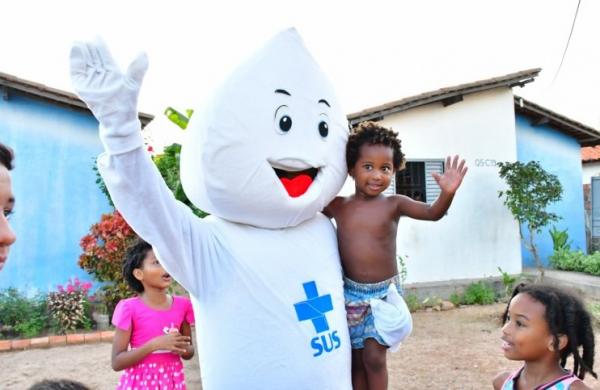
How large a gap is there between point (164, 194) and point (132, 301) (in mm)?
1009

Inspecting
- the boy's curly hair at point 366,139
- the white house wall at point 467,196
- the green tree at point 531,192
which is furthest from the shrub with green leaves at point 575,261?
the boy's curly hair at point 366,139

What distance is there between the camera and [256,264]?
2.17 metres

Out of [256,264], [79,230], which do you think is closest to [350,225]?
[256,264]

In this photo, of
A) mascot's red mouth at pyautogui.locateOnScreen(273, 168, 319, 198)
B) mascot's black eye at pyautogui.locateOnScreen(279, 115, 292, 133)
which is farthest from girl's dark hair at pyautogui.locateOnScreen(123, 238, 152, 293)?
mascot's black eye at pyautogui.locateOnScreen(279, 115, 292, 133)

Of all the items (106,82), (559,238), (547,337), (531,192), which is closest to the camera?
(106,82)

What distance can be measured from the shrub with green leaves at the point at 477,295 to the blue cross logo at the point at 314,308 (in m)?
6.81

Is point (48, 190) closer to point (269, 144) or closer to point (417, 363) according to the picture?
point (417, 363)

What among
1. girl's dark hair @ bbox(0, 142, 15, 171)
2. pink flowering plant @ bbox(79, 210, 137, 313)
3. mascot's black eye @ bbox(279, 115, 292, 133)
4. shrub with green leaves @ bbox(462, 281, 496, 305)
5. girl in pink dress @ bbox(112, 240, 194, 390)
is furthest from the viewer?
shrub with green leaves @ bbox(462, 281, 496, 305)

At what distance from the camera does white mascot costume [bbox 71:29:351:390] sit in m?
2.10

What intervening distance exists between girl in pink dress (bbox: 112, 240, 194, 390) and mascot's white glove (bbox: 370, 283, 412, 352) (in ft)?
3.06

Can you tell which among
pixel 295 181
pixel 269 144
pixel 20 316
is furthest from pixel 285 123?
pixel 20 316

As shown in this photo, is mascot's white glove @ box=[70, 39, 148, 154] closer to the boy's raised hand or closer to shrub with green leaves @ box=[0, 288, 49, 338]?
the boy's raised hand

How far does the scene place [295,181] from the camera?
2.33m

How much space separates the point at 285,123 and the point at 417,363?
4039 millimetres
